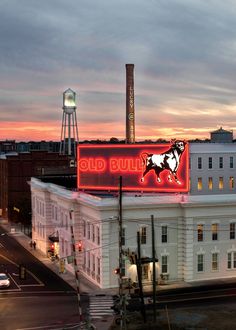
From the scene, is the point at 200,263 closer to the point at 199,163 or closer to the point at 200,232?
the point at 200,232

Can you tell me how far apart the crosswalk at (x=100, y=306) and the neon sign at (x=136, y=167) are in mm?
15855

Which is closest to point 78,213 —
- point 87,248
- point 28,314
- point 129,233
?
point 87,248

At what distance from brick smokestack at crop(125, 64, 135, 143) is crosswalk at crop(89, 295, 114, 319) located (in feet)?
242

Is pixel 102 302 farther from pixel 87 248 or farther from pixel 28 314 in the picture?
pixel 87 248

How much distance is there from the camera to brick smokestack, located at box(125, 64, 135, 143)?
12275 cm

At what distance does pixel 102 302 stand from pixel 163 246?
1031 cm

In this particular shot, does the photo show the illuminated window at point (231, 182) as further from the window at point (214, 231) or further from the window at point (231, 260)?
the window at point (214, 231)

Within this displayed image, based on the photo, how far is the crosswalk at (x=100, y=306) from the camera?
4519 centimetres

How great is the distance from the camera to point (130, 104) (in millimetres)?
122938

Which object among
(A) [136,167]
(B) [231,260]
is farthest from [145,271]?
(A) [136,167]

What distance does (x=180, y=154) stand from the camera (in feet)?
200

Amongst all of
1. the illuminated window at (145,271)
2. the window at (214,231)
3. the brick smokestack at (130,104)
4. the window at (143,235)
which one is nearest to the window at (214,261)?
the window at (214,231)

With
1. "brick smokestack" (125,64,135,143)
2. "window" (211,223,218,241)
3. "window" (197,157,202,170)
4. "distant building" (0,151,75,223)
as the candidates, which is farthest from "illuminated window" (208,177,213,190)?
"window" (211,223,218,241)

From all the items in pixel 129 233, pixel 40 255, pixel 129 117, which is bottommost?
pixel 40 255
